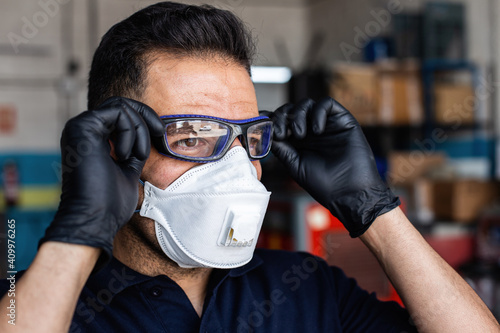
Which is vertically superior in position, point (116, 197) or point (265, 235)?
point (116, 197)

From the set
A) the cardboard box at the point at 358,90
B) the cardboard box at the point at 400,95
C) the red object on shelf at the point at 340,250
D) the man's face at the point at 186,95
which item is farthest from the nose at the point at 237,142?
the cardboard box at the point at 400,95

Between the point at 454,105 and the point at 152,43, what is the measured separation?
427 centimetres

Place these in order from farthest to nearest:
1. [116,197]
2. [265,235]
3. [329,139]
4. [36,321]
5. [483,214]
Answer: [483,214] → [265,235] → [329,139] → [116,197] → [36,321]

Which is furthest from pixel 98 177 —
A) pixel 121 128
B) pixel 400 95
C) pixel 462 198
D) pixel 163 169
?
pixel 400 95

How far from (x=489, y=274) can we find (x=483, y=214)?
1.72 ft

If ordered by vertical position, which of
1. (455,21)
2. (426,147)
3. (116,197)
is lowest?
(426,147)

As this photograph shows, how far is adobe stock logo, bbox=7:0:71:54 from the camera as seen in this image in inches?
274

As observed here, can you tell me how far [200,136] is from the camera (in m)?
1.31

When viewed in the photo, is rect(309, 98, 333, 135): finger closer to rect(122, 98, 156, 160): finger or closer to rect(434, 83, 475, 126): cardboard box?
rect(122, 98, 156, 160): finger

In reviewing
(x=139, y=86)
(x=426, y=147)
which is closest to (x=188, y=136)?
(x=139, y=86)

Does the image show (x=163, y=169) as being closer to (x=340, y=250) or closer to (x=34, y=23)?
(x=340, y=250)

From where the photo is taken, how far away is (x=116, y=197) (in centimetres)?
109

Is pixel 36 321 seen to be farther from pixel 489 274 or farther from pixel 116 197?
pixel 489 274

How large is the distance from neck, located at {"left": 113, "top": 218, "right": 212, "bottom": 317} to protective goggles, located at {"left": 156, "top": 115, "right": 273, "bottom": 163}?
196mm
